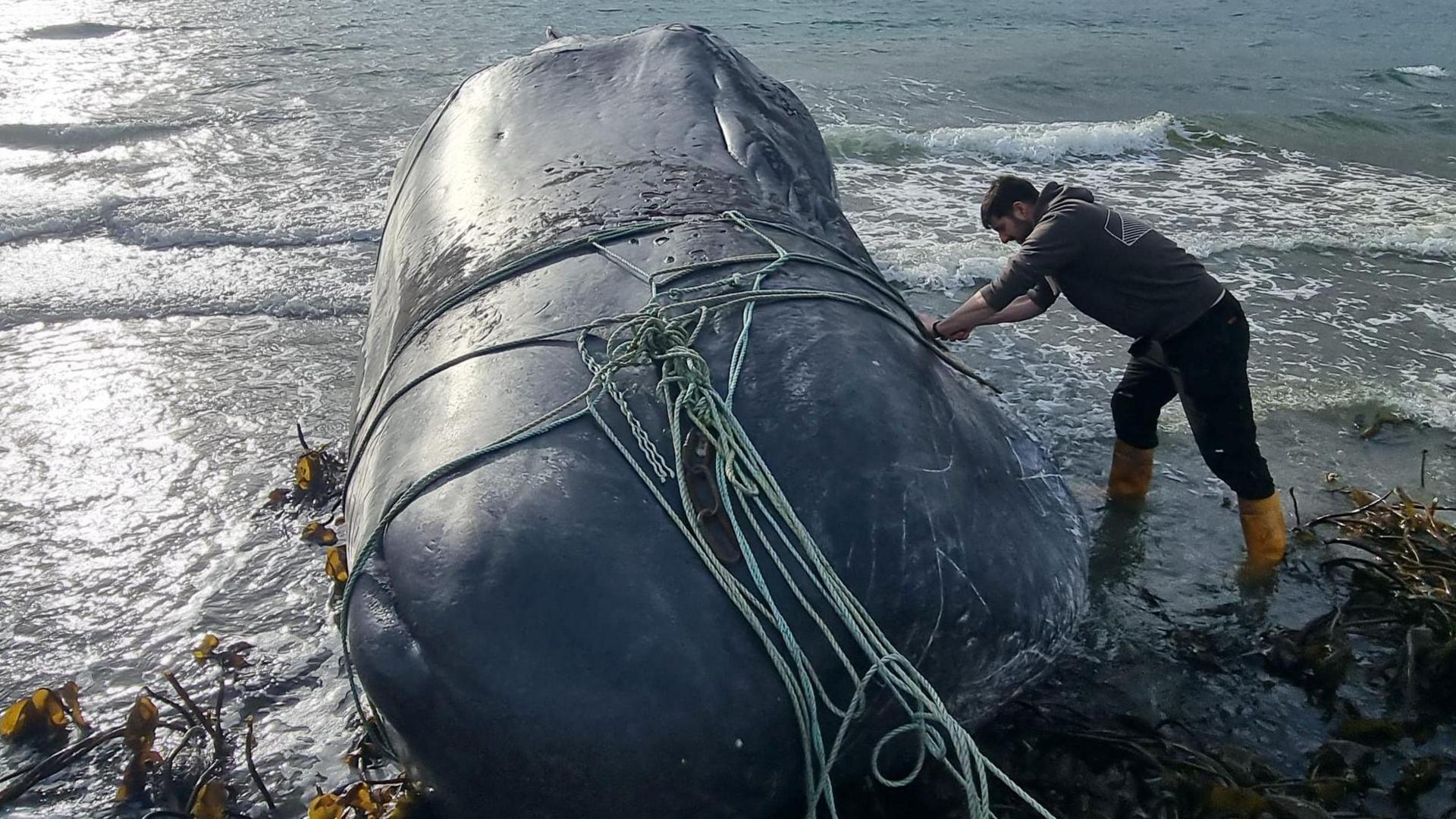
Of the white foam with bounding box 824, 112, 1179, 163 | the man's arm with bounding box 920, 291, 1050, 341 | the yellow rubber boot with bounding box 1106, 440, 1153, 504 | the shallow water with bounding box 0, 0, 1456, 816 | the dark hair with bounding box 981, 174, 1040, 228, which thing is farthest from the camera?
the white foam with bounding box 824, 112, 1179, 163

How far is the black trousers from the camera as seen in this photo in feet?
13.5

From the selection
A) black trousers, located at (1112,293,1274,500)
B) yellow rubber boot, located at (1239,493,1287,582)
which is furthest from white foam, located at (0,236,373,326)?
yellow rubber boot, located at (1239,493,1287,582)

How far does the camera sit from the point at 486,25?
15.8 metres

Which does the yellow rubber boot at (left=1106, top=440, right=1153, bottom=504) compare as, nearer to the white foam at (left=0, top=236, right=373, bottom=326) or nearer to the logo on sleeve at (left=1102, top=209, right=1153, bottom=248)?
the logo on sleeve at (left=1102, top=209, right=1153, bottom=248)

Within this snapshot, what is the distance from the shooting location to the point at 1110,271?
4086mm

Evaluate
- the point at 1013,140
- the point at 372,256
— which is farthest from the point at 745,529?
the point at 1013,140

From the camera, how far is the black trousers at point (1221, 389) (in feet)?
13.5

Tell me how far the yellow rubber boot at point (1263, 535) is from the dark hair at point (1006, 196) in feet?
4.64

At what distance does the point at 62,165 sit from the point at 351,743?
8.18 metres

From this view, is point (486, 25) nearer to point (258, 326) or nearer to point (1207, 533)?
point (258, 326)

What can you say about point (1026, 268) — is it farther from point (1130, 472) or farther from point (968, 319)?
point (1130, 472)

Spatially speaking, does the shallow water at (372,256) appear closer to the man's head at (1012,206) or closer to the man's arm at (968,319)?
the man's arm at (968,319)

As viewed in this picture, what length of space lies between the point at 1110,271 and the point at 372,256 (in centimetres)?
513

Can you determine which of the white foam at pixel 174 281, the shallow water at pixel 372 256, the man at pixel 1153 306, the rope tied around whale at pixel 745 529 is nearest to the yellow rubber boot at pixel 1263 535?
the man at pixel 1153 306
